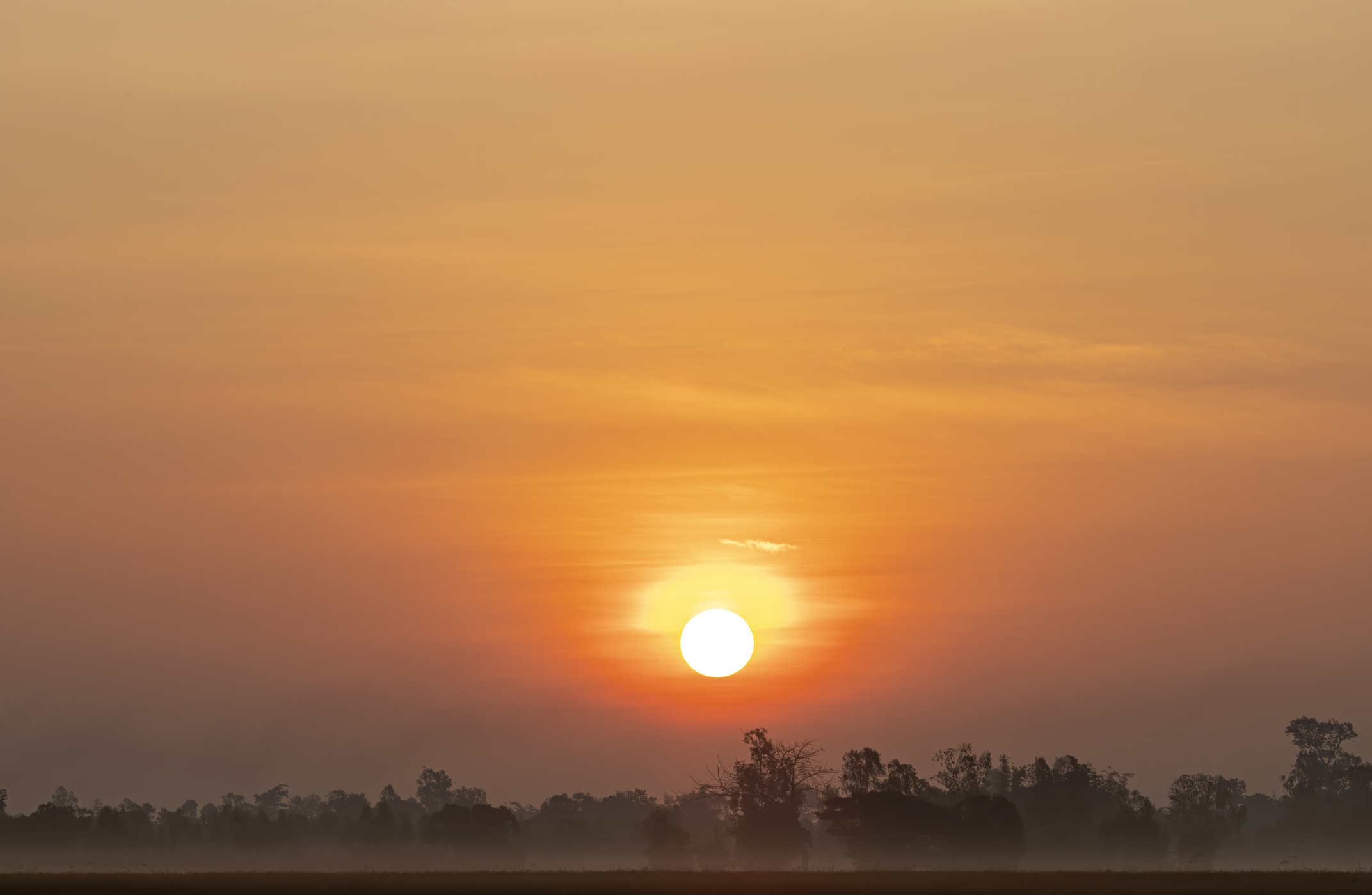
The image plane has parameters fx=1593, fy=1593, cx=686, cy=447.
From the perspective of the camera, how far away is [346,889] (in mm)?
96375

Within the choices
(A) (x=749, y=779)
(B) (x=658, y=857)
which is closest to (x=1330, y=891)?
(A) (x=749, y=779)

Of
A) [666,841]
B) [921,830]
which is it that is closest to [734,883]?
[921,830]

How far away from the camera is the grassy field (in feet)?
287

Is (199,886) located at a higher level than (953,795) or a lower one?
lower

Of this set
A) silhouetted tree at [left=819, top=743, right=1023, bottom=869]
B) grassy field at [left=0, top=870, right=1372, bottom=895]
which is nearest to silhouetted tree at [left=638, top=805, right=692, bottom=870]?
silhouetted tree at [left=819, top=743, right=1023, bottom=869]

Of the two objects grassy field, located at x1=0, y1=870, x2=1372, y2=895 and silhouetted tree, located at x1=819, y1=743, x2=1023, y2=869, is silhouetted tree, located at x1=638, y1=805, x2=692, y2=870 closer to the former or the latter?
silhouetted tree, located at x1=819, y1=743, x2=1023, y2=869

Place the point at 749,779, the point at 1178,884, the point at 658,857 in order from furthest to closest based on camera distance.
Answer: the point at 658,857, the point at 749,779, the point at 1178,884

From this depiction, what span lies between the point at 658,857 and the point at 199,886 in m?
94.1

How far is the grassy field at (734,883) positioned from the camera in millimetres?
87500

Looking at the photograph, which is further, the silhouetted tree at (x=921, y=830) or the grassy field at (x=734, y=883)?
the silhouetted tree at (x=921, y=830)

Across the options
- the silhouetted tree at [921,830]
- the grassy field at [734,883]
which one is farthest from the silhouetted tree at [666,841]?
the grassy field at [734,883]

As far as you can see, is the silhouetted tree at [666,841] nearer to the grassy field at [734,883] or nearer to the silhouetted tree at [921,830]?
the silhouetted tree at [921,830]

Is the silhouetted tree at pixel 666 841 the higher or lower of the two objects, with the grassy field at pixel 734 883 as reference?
higher

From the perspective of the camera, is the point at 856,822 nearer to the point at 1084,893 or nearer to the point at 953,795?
the point at 953,795
